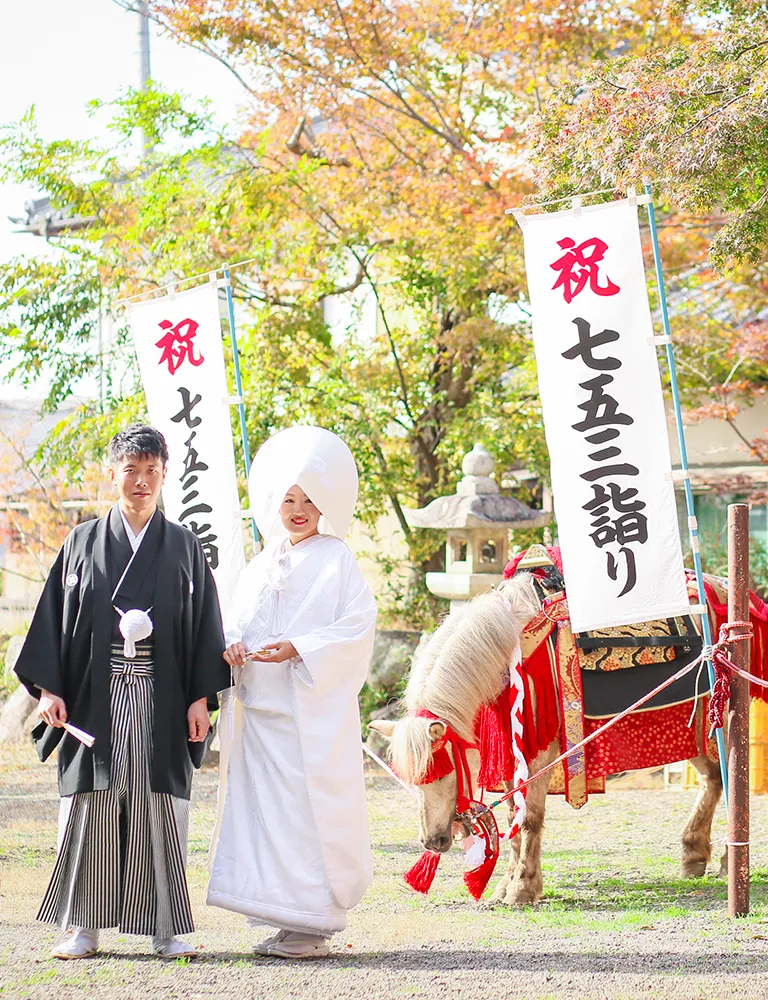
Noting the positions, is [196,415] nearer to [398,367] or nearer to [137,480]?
[137,480]

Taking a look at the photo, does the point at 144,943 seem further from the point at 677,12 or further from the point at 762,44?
the point at 677,12

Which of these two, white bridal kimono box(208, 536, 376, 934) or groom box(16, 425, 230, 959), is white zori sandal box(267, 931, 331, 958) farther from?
groom box(16, 425, 230, 959)

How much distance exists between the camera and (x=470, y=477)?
30.8 feet

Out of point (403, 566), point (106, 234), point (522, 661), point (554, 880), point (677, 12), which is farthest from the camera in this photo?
point (403, 566)

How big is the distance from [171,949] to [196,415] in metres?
3.12

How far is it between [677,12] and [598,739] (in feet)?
14.1

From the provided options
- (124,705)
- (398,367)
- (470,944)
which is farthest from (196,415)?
(398,367)

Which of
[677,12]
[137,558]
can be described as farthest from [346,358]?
[137,558]

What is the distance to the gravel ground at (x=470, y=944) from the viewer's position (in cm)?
367

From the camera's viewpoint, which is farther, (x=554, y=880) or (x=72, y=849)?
(x=554, y=880)

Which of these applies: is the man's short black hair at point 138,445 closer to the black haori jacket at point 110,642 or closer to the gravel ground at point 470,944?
the black haori jacket at point 110,642

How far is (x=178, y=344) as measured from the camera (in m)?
6.36

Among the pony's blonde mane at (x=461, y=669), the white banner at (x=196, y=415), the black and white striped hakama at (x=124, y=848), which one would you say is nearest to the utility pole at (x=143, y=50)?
the white banner at (x=196, y=415)

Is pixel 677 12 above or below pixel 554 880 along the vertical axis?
above
